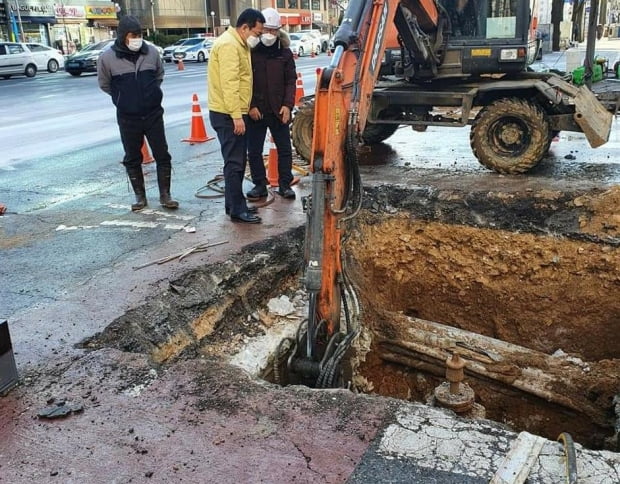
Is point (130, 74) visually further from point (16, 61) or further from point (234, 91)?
point (16, 61)

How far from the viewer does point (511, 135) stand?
289 inches

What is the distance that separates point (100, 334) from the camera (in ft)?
13.3

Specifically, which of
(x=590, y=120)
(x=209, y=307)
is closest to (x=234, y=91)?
(x=209, y=307)

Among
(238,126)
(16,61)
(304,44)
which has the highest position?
(304,44)

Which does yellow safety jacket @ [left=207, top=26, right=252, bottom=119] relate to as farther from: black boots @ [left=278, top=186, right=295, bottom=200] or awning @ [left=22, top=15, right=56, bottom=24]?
awning @ [left=22, top=15, right=56, bottom=24]

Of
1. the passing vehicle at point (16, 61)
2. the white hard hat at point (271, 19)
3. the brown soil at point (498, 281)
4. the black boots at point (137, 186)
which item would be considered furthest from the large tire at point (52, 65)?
the brown soil at point (498, 281)

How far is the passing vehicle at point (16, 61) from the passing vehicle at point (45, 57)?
0.55 meters

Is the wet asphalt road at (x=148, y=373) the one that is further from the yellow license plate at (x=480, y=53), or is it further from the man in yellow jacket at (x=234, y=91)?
the yellow license plate at (x=480, y=53)

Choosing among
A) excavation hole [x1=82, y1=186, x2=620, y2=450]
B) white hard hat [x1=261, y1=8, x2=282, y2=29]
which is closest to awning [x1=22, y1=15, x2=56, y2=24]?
white hard hat [x1=261, y1=8, x2=282, y2=29]

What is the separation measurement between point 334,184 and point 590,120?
4359 millimetres

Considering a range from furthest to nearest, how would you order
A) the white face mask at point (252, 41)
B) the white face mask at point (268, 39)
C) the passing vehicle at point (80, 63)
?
the passing vehicle at point (80, 63)
the white face mask at point (268, 39)
the white face mask at point (252, 41)

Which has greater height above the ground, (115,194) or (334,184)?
(334,184)

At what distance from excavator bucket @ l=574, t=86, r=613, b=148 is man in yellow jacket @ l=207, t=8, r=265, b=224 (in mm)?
3903

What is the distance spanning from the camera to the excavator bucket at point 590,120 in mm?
7031
